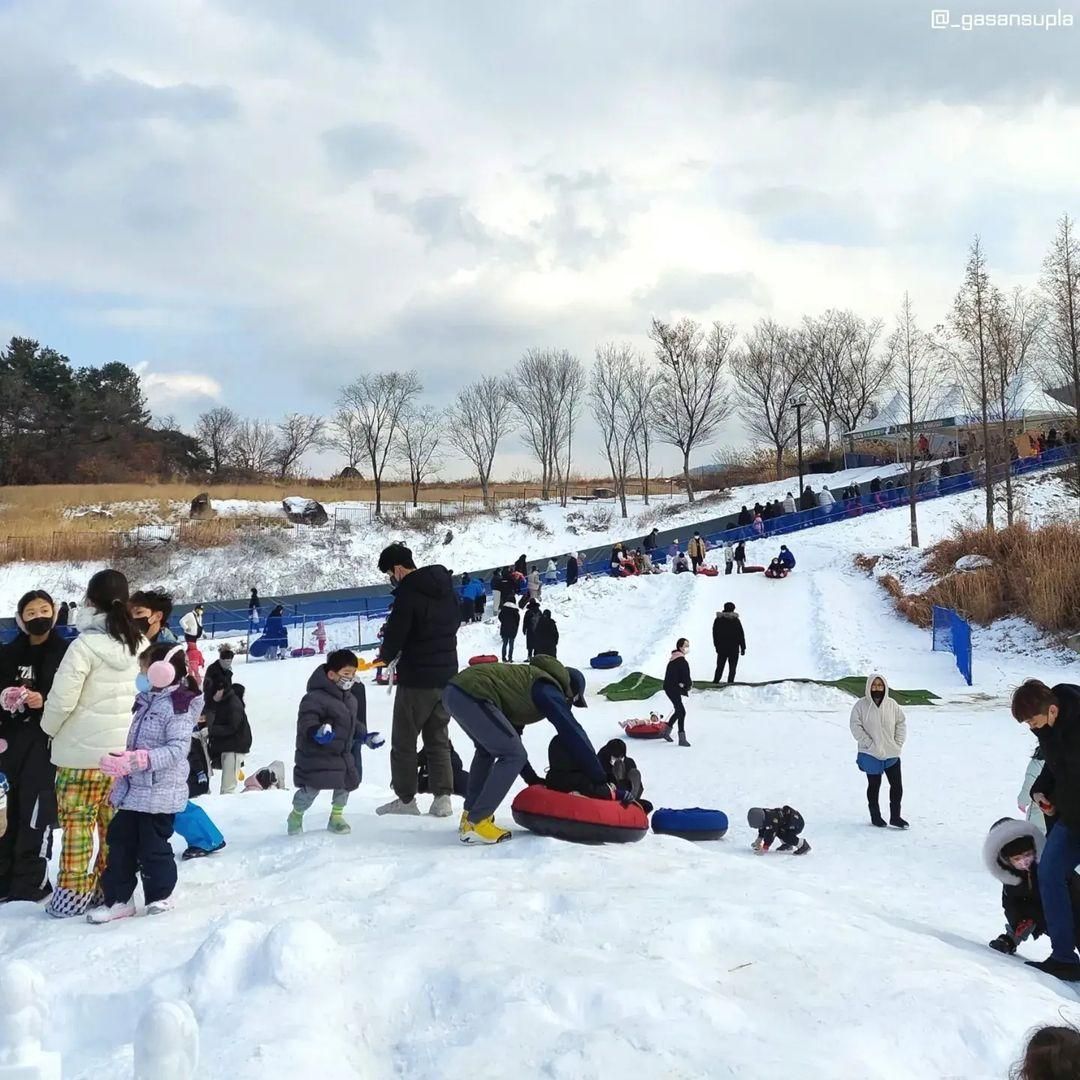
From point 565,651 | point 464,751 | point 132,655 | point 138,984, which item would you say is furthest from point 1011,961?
point 565,651

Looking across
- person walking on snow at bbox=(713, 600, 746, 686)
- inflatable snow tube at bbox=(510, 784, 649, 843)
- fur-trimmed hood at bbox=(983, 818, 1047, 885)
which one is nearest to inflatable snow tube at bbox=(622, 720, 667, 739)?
person walking on snow at bbox=(713, 600, 746, 686)

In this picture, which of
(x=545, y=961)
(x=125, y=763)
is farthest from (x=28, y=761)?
(x=545, y=961)

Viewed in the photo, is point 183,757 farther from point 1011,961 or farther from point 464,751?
point 464,751

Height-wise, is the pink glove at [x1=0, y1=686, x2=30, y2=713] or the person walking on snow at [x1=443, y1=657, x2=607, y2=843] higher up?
the pink glove at [x1=0, y1=686, x2=30, y2=713]

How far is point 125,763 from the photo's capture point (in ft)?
15.1

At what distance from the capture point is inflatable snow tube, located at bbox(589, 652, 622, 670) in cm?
2103

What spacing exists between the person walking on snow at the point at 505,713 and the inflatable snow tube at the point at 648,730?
810 cm

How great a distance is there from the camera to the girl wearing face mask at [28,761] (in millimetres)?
5195

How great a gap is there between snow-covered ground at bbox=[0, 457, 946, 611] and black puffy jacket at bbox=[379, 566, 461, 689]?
29979mm

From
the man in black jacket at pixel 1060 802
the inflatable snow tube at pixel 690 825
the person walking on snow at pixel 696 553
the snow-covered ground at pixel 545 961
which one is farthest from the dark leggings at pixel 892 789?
the person walking on snow at pixel 696 553

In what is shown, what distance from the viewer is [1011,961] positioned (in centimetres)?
490

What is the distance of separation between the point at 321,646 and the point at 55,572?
19.9m

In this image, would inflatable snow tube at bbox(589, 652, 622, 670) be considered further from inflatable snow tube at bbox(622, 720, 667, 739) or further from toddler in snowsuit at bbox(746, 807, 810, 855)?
toddler in snowsuit at bbox(746, 807, 810, 855)

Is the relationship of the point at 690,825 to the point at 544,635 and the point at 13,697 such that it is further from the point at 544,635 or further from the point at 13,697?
the point at 544,635
